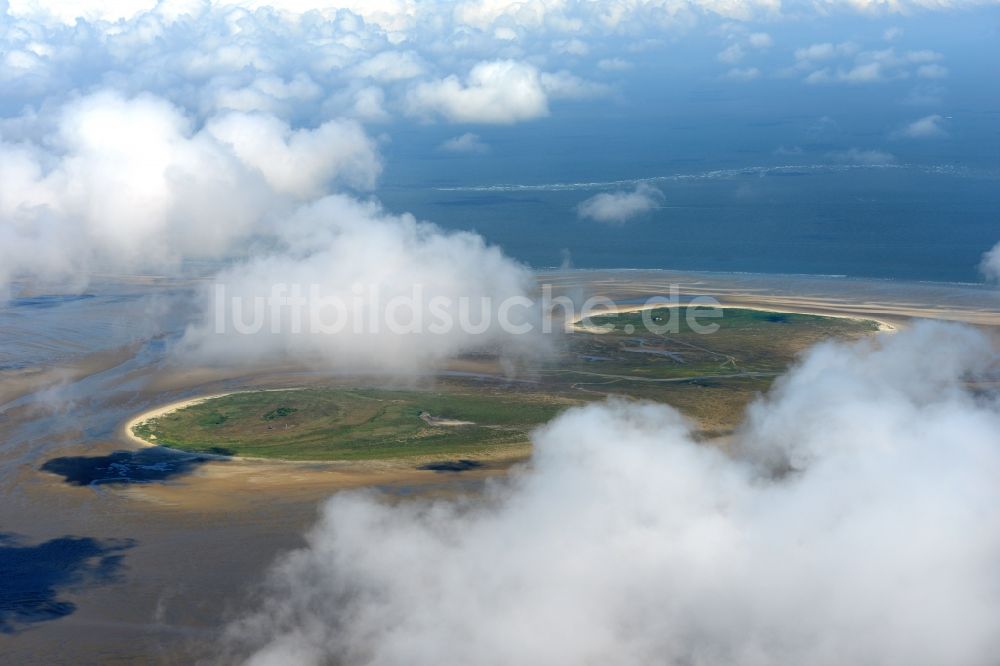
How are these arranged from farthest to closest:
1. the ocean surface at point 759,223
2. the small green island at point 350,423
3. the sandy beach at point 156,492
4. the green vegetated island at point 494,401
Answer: the ocean surface at point 759,223 → the green vegetated island at point 494,401 → the small green island at point 350,423 → the sandy beach at point 156,492

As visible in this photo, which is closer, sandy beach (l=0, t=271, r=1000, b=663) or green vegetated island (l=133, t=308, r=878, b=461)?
sandy beach (l=0, t=271, r=1000, b=663)

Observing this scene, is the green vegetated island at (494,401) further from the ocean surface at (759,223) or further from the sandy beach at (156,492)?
the ocean surface at (759,223)

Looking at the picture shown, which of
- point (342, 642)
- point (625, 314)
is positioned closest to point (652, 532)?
point (342, 642)

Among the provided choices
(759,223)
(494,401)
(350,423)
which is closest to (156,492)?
(350,423)

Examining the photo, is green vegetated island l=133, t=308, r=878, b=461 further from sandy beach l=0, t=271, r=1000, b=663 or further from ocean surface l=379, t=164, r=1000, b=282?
ocean surface l=379, t=164, r=1000, b=282

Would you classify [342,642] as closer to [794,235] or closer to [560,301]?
[560,301]

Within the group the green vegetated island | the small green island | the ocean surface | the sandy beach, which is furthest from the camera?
the ocean surface

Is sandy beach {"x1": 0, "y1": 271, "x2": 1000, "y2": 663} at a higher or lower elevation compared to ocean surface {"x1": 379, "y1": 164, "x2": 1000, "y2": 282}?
lower

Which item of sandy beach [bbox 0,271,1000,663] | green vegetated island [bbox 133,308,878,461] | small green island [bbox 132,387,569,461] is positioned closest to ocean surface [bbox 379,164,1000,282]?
sandy beach [bbox 0,271,1000,663]

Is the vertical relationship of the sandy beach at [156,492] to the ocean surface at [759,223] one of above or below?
below

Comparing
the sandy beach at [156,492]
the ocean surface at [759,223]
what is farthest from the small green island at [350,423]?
the ocean surface at [759,223]
